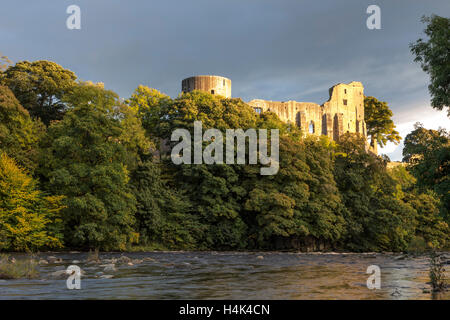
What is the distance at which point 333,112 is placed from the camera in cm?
10781

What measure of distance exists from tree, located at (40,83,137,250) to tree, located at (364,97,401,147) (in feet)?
255

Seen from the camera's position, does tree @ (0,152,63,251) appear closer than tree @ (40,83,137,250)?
Yes

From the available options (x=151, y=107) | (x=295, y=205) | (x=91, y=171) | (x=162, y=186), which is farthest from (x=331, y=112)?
(x=91, y=171)

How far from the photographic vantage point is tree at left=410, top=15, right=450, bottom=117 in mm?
20359

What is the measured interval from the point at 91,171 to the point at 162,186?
10149 mm

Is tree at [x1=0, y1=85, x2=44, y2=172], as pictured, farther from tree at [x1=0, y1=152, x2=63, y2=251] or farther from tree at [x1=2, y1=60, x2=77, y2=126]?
tree at [x1=2, y1=60, x2=77, y2=126]

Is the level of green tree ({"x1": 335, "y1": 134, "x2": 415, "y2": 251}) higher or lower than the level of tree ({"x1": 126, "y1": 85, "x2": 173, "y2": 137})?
lower

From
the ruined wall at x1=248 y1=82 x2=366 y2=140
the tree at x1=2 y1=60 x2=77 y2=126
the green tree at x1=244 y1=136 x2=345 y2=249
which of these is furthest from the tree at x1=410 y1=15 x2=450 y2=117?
the ruined wall at x1=248 y1=82 x2=366 y2=140

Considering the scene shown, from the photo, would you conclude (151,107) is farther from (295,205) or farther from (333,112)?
(333,112)

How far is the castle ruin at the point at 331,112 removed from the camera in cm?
10012

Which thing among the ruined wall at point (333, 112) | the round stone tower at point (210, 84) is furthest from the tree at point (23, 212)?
the ruined wall at point (333, 112)

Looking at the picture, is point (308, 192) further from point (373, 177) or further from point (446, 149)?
point (446, 149)

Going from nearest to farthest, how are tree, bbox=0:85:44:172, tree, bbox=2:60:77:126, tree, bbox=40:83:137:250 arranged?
tree, bbox=40:83:137:250 < tree, bbox=0:85:44:172 < tree, bbox=2:60:77:126
